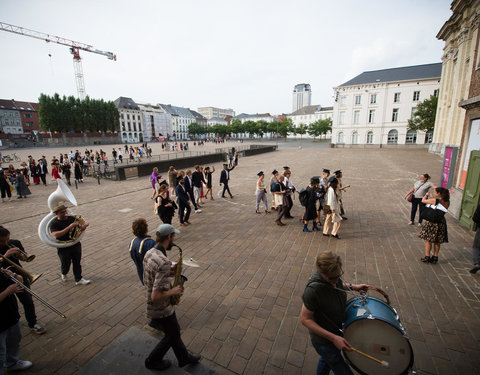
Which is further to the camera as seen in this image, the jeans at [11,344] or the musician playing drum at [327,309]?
the jeans at [11,344]

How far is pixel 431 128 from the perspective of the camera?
39.3m

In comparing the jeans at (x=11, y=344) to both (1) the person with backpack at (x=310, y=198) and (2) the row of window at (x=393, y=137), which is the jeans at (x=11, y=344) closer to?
(1) the person with backpack at (x=310, y=198)

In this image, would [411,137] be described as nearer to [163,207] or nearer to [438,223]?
[438,223]

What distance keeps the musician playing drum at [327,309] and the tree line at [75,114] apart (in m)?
82.8

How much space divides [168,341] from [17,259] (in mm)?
2623

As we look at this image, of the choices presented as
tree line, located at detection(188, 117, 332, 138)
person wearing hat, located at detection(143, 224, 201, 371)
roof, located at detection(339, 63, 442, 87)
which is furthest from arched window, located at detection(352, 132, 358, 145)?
person wearing hat, located at detection(143, 224, 201, 371)

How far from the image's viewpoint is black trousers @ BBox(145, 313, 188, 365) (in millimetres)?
2793

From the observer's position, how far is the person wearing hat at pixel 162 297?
2.62 meters

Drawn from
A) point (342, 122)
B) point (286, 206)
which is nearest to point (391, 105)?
point (342, 122)

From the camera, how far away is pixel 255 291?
461 centimetres

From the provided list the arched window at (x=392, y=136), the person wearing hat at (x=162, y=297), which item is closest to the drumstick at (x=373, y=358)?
the person wearing hat at (x=162, y=297)

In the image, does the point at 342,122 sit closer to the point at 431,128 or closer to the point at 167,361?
the point at 431,128

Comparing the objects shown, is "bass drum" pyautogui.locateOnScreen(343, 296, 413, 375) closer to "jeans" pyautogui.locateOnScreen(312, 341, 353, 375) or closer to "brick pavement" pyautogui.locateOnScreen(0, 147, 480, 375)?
"jeans" pyautogui.locateOnScreen(312, 341, 353, 375)

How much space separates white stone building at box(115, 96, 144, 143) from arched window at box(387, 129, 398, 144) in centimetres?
8939
